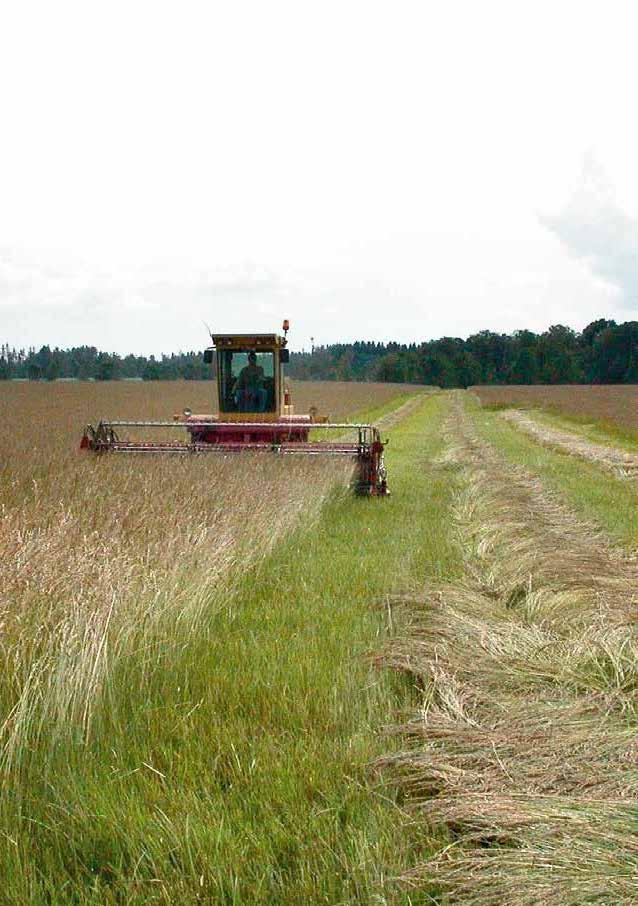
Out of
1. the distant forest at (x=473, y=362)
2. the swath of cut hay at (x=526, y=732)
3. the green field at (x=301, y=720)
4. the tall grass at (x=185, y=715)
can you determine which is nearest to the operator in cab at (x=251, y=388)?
the green field at (x=301, y=720)

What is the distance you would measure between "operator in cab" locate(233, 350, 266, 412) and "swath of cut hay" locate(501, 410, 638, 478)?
19.8ft

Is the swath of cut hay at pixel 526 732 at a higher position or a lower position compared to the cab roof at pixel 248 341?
lower

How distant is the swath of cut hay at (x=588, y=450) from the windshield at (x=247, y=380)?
19.5ft

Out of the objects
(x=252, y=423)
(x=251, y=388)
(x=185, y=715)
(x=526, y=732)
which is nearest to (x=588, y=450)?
(x=251, y=388)

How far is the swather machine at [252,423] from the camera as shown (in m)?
11.5

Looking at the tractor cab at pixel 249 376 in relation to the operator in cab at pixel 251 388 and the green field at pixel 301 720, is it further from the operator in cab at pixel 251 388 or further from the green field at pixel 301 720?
the green field at pixel 301 720

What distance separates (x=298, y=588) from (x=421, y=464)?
1024 centimetres

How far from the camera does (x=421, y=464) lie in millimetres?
16219

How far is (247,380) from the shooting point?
1445 cm

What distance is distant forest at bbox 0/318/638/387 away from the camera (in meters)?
99.6

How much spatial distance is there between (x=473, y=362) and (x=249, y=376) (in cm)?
10077

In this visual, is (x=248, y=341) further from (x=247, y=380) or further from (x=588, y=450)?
(x=588, y=450)

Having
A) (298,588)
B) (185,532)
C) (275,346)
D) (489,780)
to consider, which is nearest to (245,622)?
(298,588)

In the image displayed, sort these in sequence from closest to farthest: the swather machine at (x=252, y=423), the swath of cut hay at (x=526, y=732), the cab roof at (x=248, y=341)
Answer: the swath of cut hay at (x=526, y=732)
the swather machine at (x=252, y=423)
the cab roof at (x=248, y=341)
